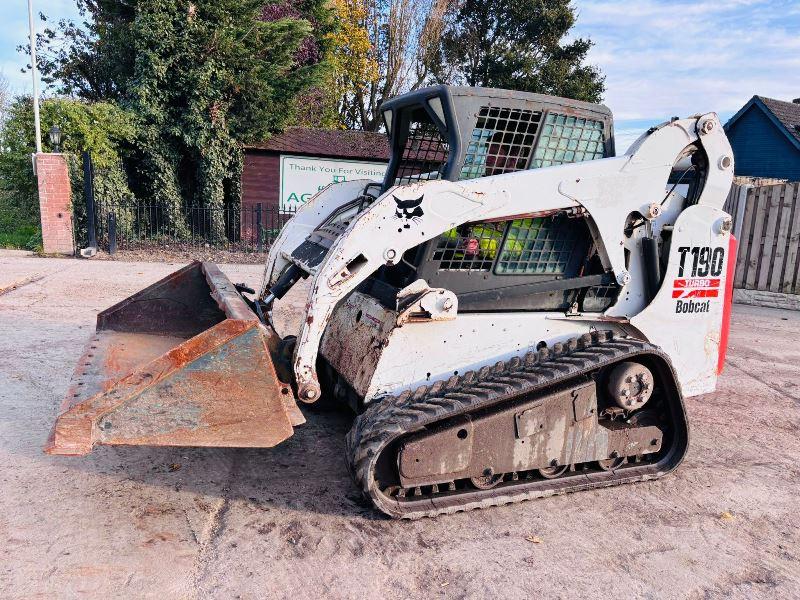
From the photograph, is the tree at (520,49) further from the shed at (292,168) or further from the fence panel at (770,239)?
the fence panel at (770,239)

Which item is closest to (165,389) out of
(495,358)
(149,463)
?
(149,463)

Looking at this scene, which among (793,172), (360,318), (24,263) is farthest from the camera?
(793,172)

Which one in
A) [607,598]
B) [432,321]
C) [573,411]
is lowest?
[607,598]

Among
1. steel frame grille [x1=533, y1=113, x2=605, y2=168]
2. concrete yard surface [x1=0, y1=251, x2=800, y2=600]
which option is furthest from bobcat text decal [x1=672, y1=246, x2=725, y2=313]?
concrete yard surface [x1=0, y1=251, x2=800, y2=600]

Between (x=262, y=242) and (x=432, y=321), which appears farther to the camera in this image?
(x=262, y=242)

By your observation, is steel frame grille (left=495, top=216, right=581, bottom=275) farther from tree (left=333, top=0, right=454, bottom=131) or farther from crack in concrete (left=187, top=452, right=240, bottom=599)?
tree (left=333, top=0, right=454, bottom=131)

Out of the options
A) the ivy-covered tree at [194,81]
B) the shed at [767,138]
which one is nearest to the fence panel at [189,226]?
the ivy-covered tree at [194,81]

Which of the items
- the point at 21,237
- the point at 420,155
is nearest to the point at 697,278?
the point at 420,155

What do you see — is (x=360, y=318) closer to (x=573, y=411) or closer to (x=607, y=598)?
(x=573, y=411)

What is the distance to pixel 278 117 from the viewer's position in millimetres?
17016

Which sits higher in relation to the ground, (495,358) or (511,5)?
(511,5)

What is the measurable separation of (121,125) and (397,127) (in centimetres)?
1271

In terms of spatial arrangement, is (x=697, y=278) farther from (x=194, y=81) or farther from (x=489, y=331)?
(x=194, y=81)

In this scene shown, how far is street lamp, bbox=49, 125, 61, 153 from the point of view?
13.3 meters
